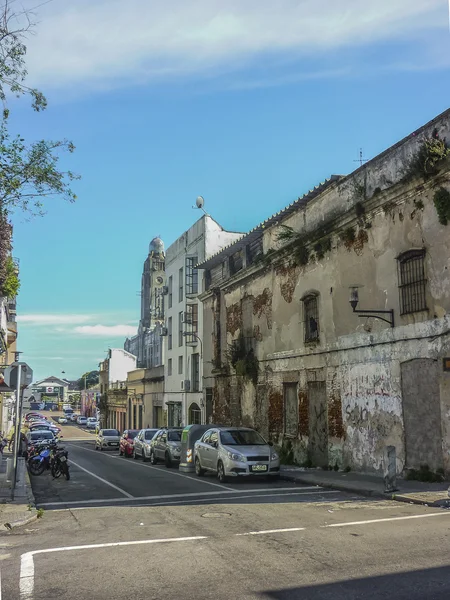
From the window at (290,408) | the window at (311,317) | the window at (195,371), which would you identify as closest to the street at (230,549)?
the window at (311,317)

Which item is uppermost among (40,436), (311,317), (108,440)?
(311,317)

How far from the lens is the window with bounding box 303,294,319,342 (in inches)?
862

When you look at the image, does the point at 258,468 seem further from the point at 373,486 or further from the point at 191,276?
the point at 191,276

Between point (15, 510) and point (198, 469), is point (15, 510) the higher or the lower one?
the higher one

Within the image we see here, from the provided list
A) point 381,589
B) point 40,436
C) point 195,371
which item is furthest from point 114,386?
point 381,589

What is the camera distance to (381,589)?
6145 mm

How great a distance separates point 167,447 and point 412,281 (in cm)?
1319

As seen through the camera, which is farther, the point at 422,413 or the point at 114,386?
the point at 114,386

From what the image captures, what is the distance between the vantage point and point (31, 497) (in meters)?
14.3

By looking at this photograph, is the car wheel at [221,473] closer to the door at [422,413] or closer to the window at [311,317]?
the door at [422,413]

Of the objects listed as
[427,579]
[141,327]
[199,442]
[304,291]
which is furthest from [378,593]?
[141,327]

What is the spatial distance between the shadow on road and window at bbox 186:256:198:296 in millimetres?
35432

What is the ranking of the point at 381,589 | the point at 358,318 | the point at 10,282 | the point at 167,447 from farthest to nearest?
the point at 167,447
the point at 10,282
the point at 358,318
the point at 381,589

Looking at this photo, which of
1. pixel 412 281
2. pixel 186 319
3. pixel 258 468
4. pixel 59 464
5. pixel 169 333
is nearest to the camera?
pixel 412 281
